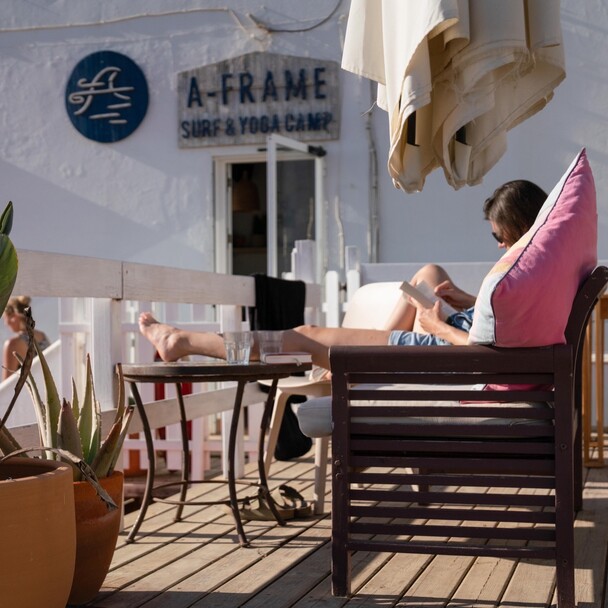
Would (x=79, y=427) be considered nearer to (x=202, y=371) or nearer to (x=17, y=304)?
(x=202, y=371)

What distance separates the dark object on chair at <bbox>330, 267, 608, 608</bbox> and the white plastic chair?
3.40 feet

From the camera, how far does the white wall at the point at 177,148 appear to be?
7613 millimetres

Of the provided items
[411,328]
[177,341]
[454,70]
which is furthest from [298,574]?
[411,328]

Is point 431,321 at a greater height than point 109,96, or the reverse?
point 109,96

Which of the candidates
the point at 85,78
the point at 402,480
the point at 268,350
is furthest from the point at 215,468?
the point at 85,78

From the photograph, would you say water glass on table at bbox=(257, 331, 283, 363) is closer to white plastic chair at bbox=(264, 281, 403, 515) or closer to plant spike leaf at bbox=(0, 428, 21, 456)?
white plastic chair at bbox=(264, 281, 403, 515)

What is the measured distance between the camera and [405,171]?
3539 millimetres

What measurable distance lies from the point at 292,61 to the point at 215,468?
4065 millimetres

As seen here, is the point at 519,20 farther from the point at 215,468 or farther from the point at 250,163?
the point at 250,163

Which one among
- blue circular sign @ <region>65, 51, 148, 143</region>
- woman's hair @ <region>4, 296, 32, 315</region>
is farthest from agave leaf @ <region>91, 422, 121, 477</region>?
blue circular sign @ <region>65, 51, 148, 143</region>

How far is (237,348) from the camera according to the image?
3312mm

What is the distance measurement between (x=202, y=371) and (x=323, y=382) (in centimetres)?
97

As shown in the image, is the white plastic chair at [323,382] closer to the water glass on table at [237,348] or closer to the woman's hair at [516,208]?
the water glass on table at [237,348]

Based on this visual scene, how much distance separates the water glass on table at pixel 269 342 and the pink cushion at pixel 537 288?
1157 mm
